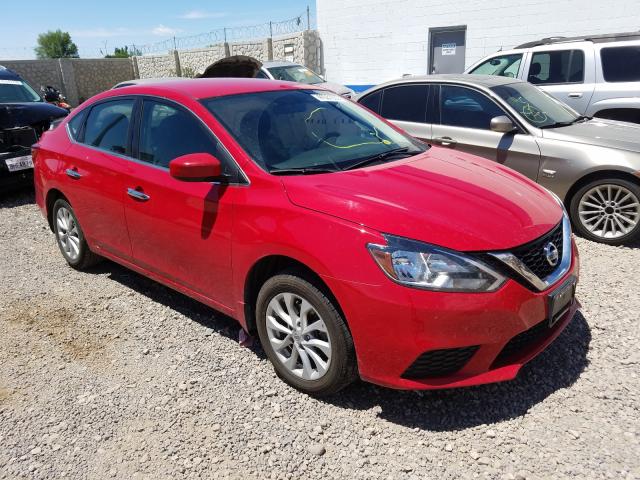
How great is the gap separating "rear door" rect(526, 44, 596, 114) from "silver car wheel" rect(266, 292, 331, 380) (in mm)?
6372

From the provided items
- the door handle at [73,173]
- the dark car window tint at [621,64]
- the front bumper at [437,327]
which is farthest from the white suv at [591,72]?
the door handle at [73,173]

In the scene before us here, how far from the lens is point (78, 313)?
4.11 m

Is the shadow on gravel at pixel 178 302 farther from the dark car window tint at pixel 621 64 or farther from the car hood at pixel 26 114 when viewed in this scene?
the dark car window tint at pixel 621 64

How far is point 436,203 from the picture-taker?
8.75 ft

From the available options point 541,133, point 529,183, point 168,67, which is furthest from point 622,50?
point 168,67

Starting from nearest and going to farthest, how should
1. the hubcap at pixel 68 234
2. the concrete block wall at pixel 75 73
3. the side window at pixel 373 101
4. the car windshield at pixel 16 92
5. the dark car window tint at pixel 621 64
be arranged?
the hubcap at pixel 68 234 < the side window at pixel 373 101 < the dark car window tint at pixel 621 64 < the car windshield at pixel 16 92 < the concrete block wall at pixel 75 73

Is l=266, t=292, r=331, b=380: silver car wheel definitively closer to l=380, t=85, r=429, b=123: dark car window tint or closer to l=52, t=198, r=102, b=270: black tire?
l=52, t=198, r=102, b=270: black tire

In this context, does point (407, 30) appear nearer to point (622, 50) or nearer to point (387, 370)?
point (622, 50)

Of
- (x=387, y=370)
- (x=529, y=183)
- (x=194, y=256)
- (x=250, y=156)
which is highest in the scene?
(x=250, y=156)

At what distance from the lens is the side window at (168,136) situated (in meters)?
3.25

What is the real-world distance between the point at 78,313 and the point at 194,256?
4.71 ft

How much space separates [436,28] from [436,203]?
13.2 metres

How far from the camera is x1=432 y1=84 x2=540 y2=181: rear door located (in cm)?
537

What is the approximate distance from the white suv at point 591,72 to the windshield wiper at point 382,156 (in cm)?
501
